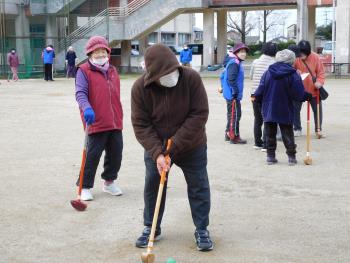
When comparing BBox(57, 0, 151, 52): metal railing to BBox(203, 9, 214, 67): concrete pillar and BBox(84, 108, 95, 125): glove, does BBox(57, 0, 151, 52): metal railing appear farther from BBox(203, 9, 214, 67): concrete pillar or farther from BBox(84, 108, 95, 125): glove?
BBox(84, 108, 95, 125): glove

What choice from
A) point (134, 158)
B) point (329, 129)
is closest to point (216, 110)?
point (329, 129)

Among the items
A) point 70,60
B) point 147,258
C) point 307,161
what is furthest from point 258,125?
point 70,60

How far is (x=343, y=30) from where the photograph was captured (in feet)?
95.3

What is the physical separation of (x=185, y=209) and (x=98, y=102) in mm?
1487

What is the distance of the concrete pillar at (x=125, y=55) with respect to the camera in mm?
35688

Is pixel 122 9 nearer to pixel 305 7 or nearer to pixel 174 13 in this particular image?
pixel 174 13

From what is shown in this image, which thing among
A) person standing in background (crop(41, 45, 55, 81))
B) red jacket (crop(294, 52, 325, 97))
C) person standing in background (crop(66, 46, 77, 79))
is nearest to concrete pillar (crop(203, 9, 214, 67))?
person standing in background (crop(66, 46, 77, 79))

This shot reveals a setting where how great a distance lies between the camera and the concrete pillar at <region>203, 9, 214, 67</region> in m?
34.8

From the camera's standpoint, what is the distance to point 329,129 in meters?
11.6

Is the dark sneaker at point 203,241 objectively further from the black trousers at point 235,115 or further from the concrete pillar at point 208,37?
the concrete pillar at point 208,37

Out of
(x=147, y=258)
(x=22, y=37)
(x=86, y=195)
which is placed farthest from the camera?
(x=22, y=37)

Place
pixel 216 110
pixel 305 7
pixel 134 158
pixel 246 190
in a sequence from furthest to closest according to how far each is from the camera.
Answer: pixel 305 7 → pixel 216 110 → pixel 134 158 → pixel 246 190

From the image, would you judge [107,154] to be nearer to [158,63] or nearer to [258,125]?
[158,63]

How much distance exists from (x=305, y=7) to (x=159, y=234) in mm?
24933
